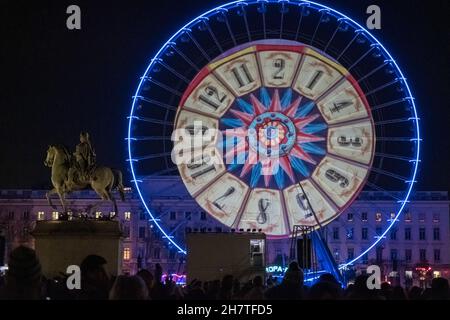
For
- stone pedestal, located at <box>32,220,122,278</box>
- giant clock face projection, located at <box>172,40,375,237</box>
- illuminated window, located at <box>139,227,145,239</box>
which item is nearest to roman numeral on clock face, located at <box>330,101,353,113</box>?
giant clock face projection, located at <box>172,40,375,237</box>

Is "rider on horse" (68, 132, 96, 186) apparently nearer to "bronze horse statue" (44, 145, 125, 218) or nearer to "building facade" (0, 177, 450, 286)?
"bronze horse statue" (44, 145, 125, 218)

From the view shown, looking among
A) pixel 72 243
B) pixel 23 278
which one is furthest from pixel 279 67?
pixel 23 278

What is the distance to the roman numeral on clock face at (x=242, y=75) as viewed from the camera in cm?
3127

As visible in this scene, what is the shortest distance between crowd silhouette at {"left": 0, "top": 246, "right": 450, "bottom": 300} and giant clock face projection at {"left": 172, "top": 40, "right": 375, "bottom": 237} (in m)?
18.2

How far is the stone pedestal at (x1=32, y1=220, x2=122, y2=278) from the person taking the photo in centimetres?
2241

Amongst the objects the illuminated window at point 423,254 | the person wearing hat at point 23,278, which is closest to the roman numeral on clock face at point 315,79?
the person wearing hat at point 23,278

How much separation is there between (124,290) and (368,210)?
8455cm

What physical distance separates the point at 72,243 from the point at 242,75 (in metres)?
11.6

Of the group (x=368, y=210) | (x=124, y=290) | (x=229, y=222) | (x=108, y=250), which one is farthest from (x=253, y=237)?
(x=368, y=210)

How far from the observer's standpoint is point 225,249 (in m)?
26.3

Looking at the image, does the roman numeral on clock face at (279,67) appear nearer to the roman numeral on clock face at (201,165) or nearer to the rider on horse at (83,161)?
the roman numeral on clock face at (201,165)

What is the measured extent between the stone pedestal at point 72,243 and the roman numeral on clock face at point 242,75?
1041 cm
